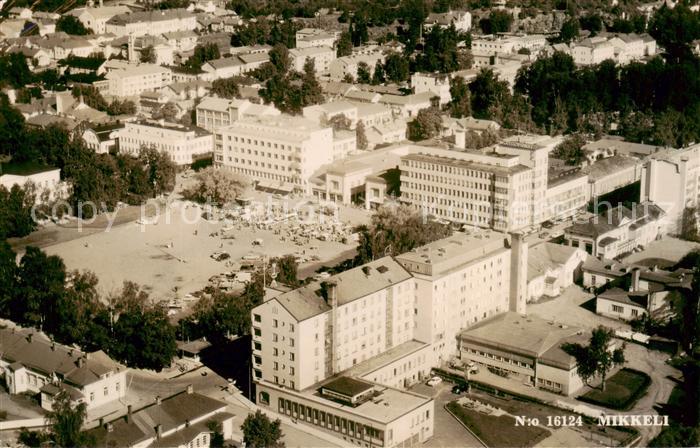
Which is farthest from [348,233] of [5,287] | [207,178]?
[5,287]

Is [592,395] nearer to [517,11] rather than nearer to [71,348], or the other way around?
[71,348]

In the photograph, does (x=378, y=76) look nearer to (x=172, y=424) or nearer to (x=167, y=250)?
(x=167, y=250)

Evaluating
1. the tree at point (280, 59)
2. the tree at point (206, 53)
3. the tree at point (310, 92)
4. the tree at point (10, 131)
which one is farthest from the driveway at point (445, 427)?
the tree at point (206, 53)

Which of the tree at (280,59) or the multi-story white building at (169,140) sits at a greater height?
the tree at (280,59)

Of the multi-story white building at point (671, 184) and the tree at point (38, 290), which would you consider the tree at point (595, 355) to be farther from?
the tree at point (38, 290)

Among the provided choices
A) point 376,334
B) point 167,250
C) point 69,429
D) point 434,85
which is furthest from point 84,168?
point 434,85

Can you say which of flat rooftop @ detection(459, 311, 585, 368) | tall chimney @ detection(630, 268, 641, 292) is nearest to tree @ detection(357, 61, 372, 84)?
tall chimney @ detection(630, 268, 641, 292)

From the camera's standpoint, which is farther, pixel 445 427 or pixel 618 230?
pixel 618 230
